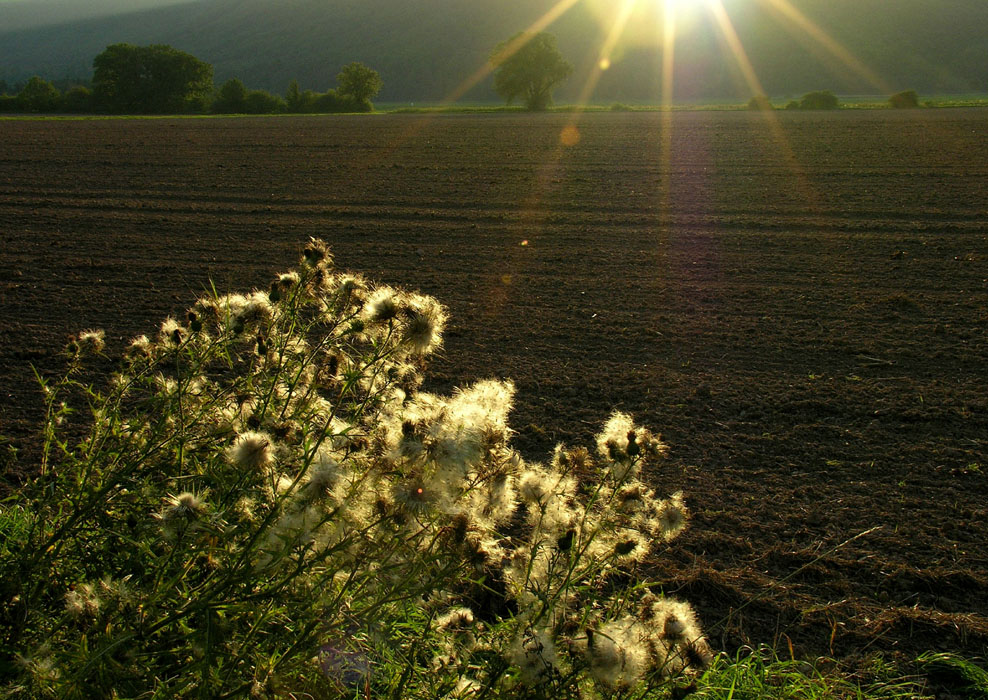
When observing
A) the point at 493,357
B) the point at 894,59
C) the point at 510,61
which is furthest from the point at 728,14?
the point at 493,357

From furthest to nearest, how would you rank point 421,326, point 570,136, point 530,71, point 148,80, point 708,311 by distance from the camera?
point 148,80 → point 530,71 → point 570,136 → point 708,311 → point 421,326

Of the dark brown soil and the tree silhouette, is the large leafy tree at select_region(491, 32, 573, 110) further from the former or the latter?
the dark brown soil

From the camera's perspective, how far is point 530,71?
71.4 metres

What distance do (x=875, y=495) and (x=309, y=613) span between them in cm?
430

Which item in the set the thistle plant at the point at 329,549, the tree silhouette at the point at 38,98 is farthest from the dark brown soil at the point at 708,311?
the tree silhouette at the point at 38,98

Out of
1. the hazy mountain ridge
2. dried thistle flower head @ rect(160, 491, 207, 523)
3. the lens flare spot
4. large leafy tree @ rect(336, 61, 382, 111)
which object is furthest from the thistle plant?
the hazy mountain ridge

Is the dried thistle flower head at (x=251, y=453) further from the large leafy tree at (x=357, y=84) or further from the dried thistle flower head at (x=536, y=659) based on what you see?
the large leafy tree at (x=357, y=84)

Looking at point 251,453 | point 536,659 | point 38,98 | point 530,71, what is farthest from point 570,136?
point 38,98

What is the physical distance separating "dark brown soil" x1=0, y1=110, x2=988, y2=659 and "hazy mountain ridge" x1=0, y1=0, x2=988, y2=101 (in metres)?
108

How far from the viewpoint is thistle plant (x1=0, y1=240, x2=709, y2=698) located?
64.3 inches

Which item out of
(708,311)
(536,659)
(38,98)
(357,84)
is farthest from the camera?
(357,84)

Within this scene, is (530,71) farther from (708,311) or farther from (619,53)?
(619,53)

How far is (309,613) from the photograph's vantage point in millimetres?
1779

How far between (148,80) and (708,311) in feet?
266
